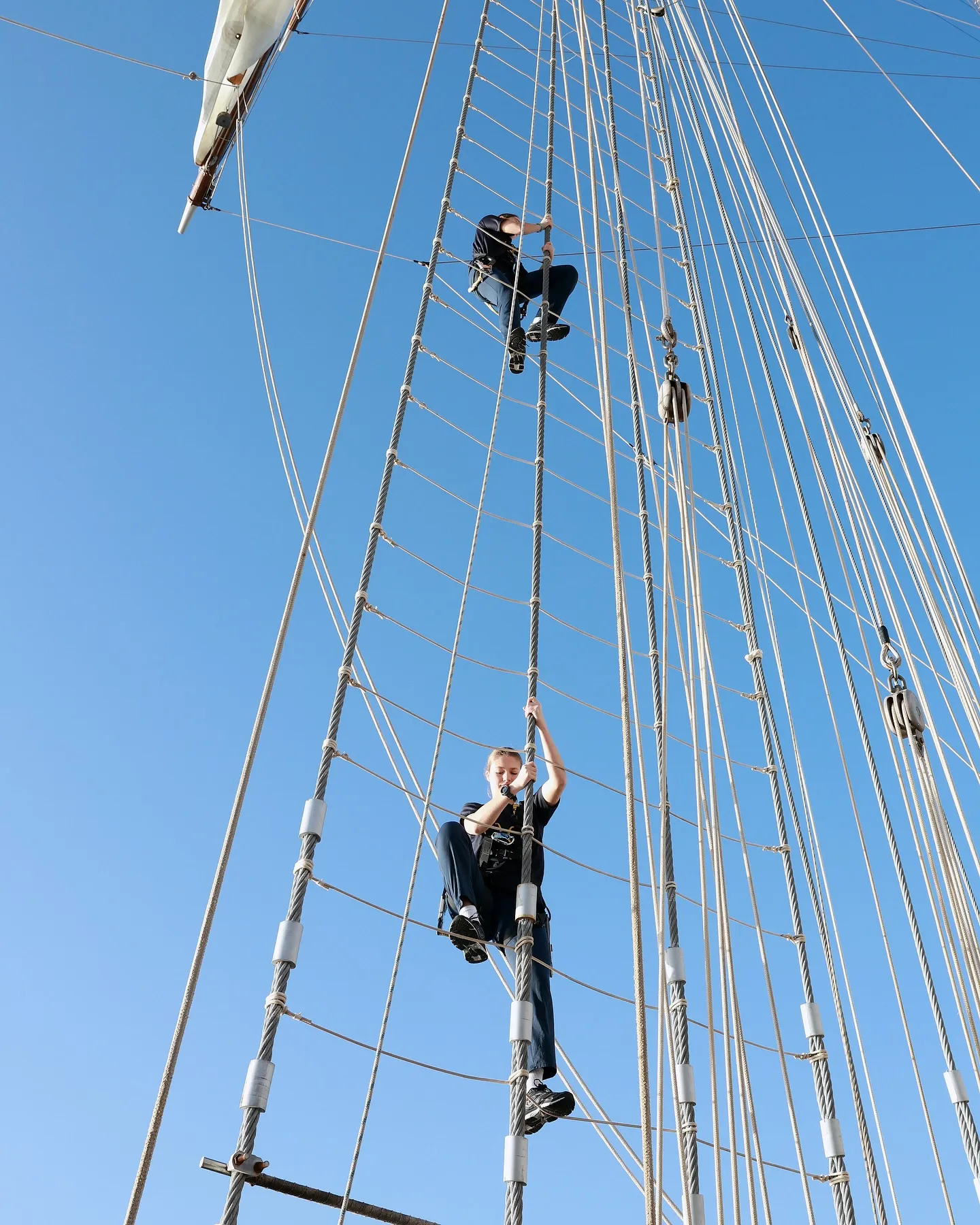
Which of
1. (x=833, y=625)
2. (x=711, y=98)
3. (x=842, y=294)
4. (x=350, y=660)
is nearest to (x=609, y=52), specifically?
(x=711, y=98)

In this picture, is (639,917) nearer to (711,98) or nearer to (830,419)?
(830,419)

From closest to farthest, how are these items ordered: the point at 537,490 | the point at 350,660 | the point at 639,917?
the point at 639,917
the point at 350,660
the point at 537,490

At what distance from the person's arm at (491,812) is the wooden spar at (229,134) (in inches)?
307

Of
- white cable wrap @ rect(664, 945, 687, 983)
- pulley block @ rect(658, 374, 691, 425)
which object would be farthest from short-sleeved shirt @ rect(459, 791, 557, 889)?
pulley block @ rect(658, 374, 691, 425)

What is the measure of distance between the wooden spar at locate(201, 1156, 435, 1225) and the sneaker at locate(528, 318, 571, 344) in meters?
4.02

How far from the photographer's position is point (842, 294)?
4.70 metres

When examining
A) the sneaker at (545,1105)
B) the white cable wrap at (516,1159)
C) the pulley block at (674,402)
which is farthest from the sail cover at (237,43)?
the white cable wrap at (516,1159)

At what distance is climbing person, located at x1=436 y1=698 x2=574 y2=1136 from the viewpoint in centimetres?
339

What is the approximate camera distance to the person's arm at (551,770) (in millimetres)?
3729

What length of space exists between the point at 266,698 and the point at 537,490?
1.76 metres

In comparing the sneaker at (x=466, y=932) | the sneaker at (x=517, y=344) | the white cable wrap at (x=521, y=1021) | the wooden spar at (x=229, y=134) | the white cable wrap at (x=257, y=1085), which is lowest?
the white cable wrap at (x=257, y=1085)

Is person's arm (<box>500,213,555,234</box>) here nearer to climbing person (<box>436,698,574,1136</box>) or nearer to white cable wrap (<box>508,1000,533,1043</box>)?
climbing person (<box>436,698,574,1136</box>)

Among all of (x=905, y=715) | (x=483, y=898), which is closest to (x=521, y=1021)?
(x=483, y=898)

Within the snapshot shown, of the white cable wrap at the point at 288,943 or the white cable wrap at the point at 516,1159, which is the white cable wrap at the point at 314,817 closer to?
the white cable wrap at the point at 288,943
